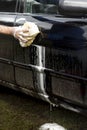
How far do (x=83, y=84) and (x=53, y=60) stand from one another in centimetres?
49

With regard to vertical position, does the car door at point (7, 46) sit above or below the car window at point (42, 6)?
below

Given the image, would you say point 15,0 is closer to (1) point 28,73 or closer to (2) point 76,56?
(1) point 28,73

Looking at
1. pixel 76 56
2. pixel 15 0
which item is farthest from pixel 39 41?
pixel 15 0

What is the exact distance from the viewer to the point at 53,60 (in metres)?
4.16

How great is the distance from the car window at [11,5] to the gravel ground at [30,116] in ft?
4.32

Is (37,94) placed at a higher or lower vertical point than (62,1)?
lower

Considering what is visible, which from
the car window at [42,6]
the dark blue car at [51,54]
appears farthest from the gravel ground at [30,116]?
the car window at [42,6]

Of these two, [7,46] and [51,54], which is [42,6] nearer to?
[7,46]

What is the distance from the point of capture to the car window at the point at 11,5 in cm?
504

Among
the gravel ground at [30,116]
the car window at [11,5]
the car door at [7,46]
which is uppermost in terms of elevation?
the car window at [11,5]

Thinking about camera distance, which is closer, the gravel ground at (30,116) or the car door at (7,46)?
the gravel ground at (30,116)

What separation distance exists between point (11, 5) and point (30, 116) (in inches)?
57.4

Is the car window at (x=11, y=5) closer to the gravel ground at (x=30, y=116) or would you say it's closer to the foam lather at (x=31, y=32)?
the foam lather at (x=31, y=32)

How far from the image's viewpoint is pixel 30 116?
5.11 meters
